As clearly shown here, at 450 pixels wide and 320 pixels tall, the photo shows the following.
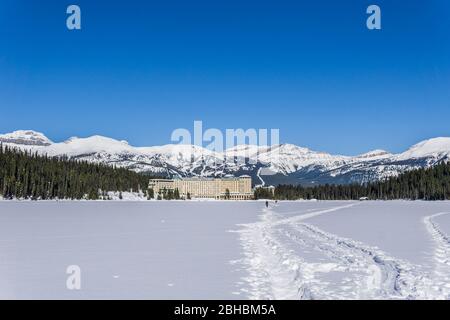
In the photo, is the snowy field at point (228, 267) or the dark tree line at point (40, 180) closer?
the snowy field at point (228, 267)

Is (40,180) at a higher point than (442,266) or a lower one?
higher

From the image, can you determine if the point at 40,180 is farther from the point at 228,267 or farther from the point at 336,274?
the point at 336,274

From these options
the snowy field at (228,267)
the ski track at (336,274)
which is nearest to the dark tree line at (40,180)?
the snowy field at (228,267)

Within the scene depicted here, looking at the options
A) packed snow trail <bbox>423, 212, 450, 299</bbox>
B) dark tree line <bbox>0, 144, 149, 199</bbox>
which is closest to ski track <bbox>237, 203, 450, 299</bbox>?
packed snow trail <bbox>423, 212, 450, 299</bbox>

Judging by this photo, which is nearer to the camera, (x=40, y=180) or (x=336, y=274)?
(x=336, y=274)

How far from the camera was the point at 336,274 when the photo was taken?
559 inches

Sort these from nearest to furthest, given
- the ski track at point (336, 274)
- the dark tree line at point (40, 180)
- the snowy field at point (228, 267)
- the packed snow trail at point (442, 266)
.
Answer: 1. the ski track at point (336, 274)
2. the snowy field at point (228, 267)
3. the packed snow trail at point (442, 266)
4. the dark tree line at point (40, 180)

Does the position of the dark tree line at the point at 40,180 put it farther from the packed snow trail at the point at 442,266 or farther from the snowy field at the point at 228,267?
the packed snow trail at the point at 442,266

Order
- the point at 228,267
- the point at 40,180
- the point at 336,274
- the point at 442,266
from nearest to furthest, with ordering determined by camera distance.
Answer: the point at 336,274 < the point at 228,267 < the point at 442,266 < the point at 40,180

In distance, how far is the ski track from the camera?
1156 cm

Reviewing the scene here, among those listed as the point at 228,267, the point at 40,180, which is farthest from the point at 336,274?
the point at 40,180

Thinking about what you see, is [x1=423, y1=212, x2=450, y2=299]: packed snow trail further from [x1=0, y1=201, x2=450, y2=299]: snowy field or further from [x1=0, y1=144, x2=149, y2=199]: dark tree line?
[x1=0, y1=144, x2=149, y2=199]: dark tree line

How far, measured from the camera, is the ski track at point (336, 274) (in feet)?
37.9
